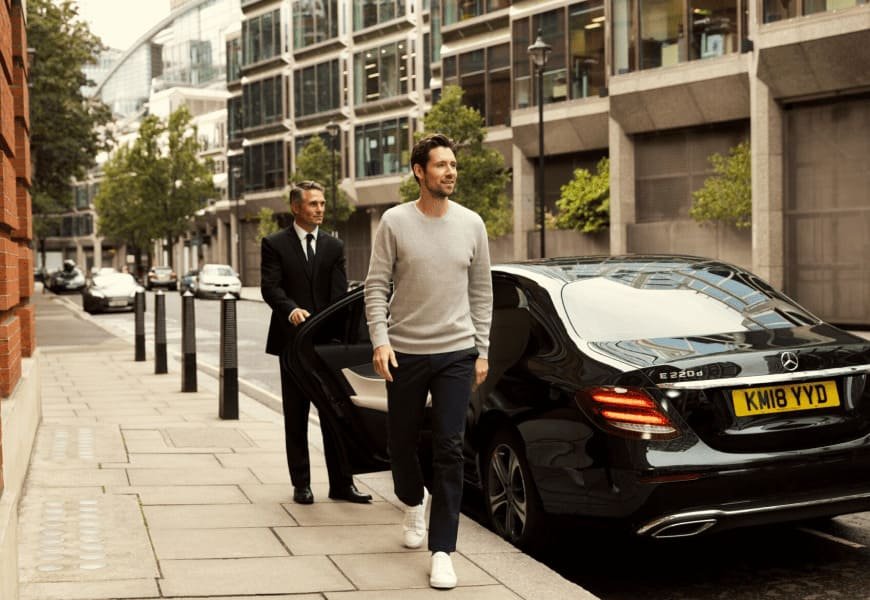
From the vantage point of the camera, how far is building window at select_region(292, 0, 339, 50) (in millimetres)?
58312

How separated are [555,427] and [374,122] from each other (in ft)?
162

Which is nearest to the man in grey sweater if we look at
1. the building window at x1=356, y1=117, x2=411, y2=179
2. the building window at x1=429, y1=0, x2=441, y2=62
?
the building window at x1=429, y1=0, x2=441, y2=62

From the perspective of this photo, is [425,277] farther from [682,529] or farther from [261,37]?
[261,37]

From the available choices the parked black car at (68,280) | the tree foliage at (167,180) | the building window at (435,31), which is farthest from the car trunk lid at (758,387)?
the tree foliage at (167,180)

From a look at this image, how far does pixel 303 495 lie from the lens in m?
6.89

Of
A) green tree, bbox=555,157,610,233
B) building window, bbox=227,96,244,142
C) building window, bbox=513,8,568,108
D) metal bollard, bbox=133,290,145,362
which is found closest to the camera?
metal bollard, bbox=133,290,145,362

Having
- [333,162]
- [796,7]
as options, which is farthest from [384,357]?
[333,162]

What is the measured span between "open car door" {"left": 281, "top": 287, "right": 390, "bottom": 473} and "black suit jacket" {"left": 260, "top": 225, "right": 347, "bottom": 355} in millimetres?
147

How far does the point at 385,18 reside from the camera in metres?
53.9

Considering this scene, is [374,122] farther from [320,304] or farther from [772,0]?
[320,304]

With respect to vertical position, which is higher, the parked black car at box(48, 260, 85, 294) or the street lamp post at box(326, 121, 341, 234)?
the street lamp post at box(326, 121, 341, 234)

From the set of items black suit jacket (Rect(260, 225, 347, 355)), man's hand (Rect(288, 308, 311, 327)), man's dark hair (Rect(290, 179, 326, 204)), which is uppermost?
man's dark hair (Rect(290, 179, 326, 204))

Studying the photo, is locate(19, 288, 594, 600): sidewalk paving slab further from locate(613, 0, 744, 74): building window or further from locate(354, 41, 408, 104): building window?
locate(354, 41, 408, 104): building window

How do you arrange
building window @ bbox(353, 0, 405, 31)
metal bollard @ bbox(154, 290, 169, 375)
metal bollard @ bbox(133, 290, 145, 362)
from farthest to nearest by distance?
1. building window @ bbox(353, 0, 405, 31)
2. metal bollard @ bbox(133, 290, 145, 362)
3. metal bollard @ bbox(154, 290, 169, 375)
